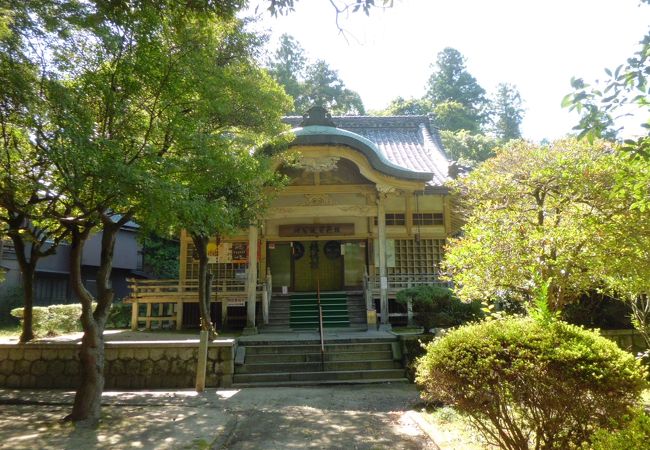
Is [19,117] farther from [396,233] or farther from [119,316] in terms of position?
[119,316]

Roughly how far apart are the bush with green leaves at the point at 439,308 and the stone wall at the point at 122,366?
4.69m

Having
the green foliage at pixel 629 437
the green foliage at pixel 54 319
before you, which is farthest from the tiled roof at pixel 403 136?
the green foliage at pixel 629 437

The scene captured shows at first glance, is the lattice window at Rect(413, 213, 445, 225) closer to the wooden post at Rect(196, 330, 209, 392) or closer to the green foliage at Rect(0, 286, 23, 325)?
the wooden post at Rect(196, 330, 209, 392)

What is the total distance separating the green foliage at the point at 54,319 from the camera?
14594 mm

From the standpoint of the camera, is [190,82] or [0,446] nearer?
[0,446]

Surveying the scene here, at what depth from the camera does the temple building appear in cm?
1352

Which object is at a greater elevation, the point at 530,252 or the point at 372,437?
the point at 530,252

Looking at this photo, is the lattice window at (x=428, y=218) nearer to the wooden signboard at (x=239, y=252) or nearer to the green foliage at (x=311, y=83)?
the wooden signboard at (x=239, y=252)

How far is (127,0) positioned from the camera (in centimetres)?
561

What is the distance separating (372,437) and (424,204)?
39.7 ft

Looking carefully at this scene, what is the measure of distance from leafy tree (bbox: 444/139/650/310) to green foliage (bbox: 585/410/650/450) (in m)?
2.83

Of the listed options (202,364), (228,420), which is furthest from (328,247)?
(228,420)

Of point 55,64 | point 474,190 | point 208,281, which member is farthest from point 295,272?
point 55,64

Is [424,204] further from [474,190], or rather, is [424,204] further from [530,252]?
[530,252]
